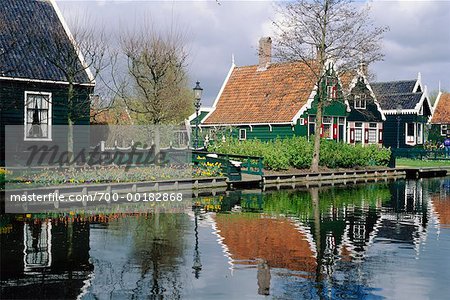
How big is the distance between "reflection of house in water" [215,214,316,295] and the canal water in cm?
2

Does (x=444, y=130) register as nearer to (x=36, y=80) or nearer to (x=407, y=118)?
(x=407, y=118)

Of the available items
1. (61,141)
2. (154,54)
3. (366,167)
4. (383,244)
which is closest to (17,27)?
(61,141)

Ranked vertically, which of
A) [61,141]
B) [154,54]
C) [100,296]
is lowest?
[100,296]

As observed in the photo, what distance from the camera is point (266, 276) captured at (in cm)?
912

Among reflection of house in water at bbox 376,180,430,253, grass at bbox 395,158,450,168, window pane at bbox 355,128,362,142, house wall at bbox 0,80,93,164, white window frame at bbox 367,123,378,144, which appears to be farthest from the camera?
white window frame at bbox 367,123,378,144

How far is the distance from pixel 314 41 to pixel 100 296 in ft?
89.2

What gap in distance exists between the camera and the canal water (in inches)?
373

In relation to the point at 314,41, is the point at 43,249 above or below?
below

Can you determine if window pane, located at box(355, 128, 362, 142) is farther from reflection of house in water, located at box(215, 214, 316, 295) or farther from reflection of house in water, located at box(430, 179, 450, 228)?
reflection of house in water, located at box(215, 214, 316, 295)

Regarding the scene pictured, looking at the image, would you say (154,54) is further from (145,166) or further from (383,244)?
(383,244)

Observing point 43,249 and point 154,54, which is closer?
point 43,249

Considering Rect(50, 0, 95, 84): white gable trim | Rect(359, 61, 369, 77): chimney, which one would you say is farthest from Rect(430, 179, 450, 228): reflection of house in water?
Rect(50, 0, 95, 84): white gable trim

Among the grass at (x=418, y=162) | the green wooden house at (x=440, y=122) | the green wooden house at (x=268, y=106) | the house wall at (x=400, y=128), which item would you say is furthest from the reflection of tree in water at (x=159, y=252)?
the green wooden house at (x=440, y=122)

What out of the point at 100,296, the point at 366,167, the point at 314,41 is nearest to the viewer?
the point at 100,296
